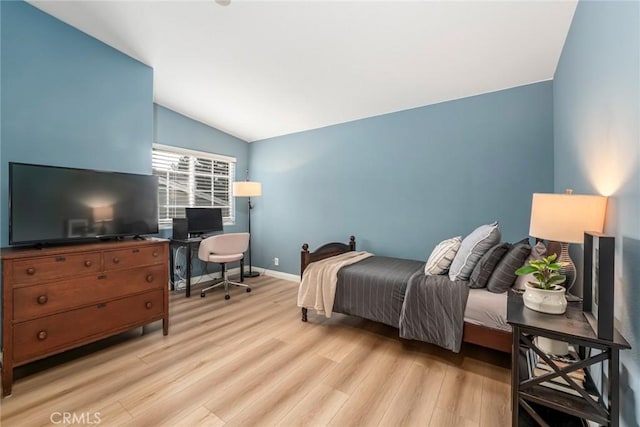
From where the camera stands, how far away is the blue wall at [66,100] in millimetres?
2090

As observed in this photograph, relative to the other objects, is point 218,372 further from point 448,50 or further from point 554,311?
point 448,50

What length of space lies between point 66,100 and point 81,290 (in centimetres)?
168

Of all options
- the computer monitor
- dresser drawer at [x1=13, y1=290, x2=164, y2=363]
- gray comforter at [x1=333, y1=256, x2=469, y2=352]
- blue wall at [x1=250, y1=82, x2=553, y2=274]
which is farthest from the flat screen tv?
blue wall at [x1=250, y1=82, x2=553, y2=274]

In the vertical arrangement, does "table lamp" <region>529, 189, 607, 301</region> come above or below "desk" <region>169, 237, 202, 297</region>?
above

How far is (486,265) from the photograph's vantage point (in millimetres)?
2031

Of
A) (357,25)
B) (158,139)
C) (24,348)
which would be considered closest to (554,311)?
(357,25)

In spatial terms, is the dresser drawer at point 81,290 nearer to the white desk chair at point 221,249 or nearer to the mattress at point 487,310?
the white desk chair at point 221,249

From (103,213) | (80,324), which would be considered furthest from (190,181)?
(80,324)

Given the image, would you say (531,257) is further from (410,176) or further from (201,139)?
(201,139)

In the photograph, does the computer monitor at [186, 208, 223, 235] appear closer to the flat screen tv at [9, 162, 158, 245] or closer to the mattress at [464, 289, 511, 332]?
the flat screen tv at [9, 162, 158, 245]

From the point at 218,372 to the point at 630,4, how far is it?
2.92 metres

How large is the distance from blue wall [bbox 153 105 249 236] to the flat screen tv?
4.81 ft

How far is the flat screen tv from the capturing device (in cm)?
191

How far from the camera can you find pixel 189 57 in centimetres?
268
